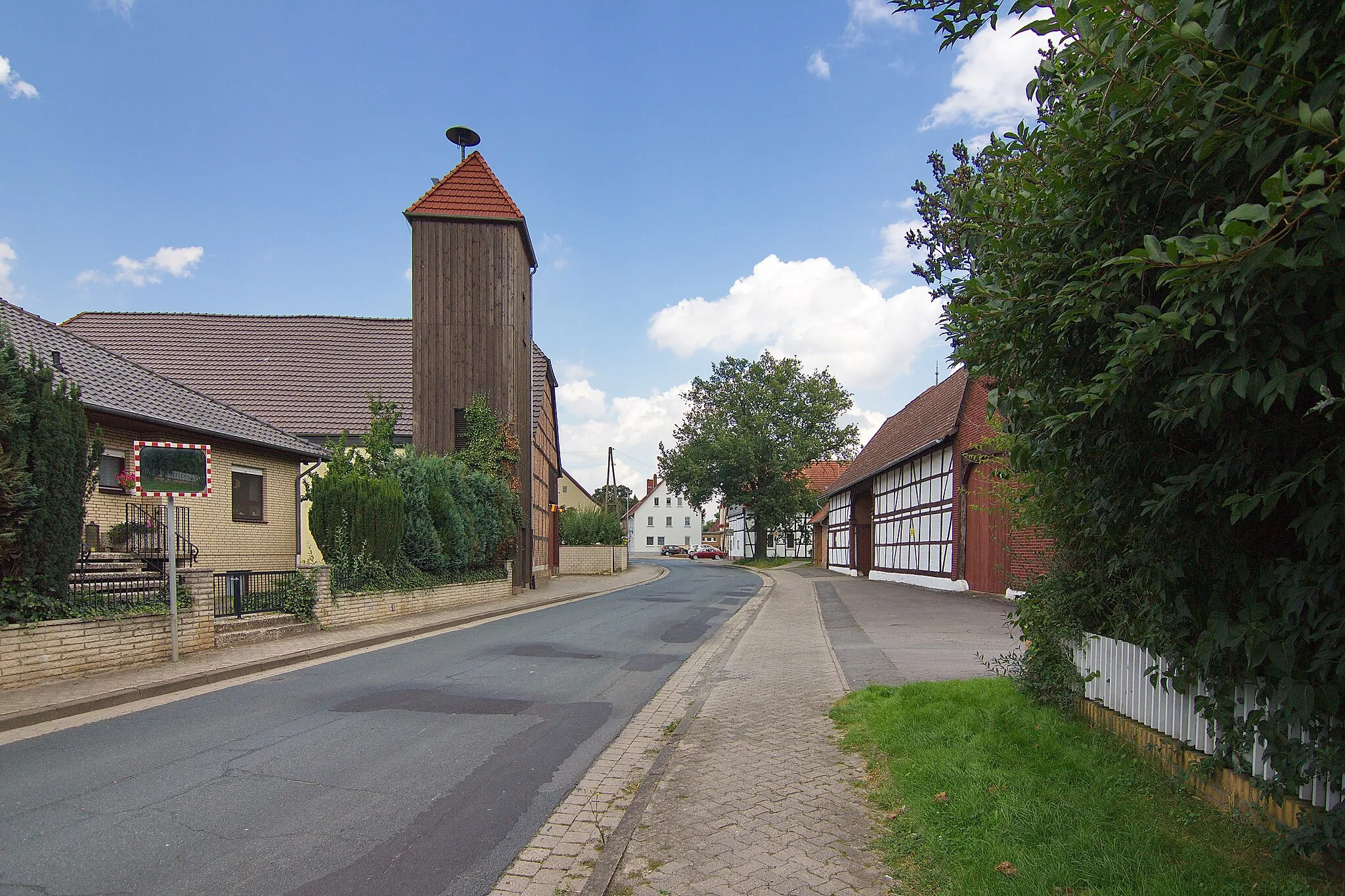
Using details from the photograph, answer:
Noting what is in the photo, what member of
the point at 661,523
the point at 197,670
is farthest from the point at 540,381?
the point at 661,523

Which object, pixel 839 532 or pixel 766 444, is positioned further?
pixel 766 444

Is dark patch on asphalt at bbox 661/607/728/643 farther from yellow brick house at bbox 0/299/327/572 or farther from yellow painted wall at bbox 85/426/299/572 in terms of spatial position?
yellow painted wall at bbox 85/426/299/572

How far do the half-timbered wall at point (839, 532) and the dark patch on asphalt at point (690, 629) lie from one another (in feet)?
80.1

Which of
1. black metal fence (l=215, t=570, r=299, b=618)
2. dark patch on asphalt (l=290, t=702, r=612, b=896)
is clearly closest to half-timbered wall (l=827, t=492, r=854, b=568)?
black metal fence (l=215, t=570, r=299, b=618)

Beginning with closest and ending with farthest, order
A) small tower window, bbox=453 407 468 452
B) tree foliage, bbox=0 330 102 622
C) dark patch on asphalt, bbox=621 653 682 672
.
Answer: tree foliage, bbox=0 330 102 622, dark patch on asphalt, bbox=621 653 682 672, small tower window, bbox=453 407 468 452

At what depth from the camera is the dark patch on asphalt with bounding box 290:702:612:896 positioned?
402cm

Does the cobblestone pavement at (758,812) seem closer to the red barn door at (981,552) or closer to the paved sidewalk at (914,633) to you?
the paved sidewalk at (914,633)

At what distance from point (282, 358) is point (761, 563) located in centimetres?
3510

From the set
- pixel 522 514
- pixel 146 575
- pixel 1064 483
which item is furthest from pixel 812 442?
pixel 1064 483

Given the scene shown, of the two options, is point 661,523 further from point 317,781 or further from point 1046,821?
point 1046,821

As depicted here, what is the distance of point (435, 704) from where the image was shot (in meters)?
8.36

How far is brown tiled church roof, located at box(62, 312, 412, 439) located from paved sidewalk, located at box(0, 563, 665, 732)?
13.8 m

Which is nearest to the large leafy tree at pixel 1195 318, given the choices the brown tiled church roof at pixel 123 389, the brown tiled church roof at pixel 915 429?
the brown tiled church roof at pixel 123 389

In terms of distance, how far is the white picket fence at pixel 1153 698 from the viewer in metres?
3.79
